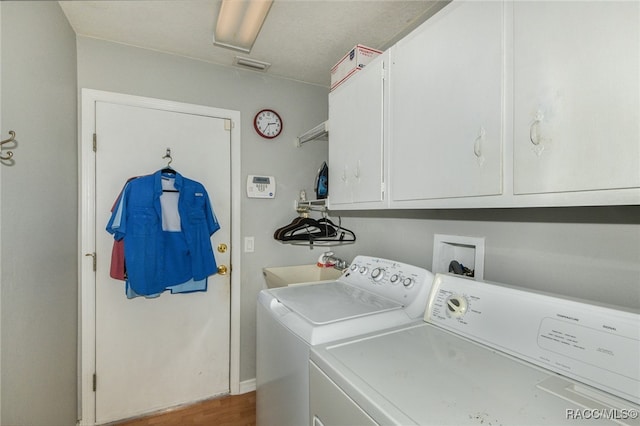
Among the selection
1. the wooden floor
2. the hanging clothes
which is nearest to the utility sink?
the hanging clothes

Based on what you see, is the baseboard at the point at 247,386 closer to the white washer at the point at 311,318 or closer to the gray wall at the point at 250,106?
the gray wall at the point at 250,106

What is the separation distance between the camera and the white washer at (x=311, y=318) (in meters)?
0.99

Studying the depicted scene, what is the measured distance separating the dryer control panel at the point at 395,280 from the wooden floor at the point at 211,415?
118 centimetres

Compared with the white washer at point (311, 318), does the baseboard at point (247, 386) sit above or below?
below

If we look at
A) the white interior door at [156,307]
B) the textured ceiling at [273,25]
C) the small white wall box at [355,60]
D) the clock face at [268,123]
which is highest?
the textured ceiling at [273,25]

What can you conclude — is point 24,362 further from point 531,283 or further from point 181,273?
point 531,283

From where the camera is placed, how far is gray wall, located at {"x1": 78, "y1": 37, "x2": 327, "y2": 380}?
180 cm

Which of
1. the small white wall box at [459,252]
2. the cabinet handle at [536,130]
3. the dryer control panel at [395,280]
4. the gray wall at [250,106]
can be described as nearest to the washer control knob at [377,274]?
the dryer control panel at [395,280]

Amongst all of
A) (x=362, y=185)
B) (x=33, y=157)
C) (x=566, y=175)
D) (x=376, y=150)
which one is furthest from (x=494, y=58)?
(x=33, y=157)

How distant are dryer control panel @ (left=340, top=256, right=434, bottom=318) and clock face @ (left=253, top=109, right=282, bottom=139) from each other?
1.25 meters

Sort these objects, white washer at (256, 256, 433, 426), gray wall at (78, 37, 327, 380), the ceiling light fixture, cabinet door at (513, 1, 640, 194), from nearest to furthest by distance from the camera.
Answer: cabinet door at (513, 1, 640, 194)
white washer at (256, 256, 433, 426)
the ceiling light fixture
gray wall at (78, 37, 327, 380)

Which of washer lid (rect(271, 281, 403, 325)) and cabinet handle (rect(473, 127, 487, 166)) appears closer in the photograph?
cabinet handle (rect(473, 127, 487, 166))

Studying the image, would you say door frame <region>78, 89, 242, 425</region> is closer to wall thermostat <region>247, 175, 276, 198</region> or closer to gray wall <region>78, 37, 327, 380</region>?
gray wall <region>78, 37, 327, 380</region>

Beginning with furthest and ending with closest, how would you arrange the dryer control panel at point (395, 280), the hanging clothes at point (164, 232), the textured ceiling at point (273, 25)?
1. the hanging clothes at point (164, 232)
2. the textured ceiling at point (273, 25)
3. the dryer control panel at point (395, 280)
